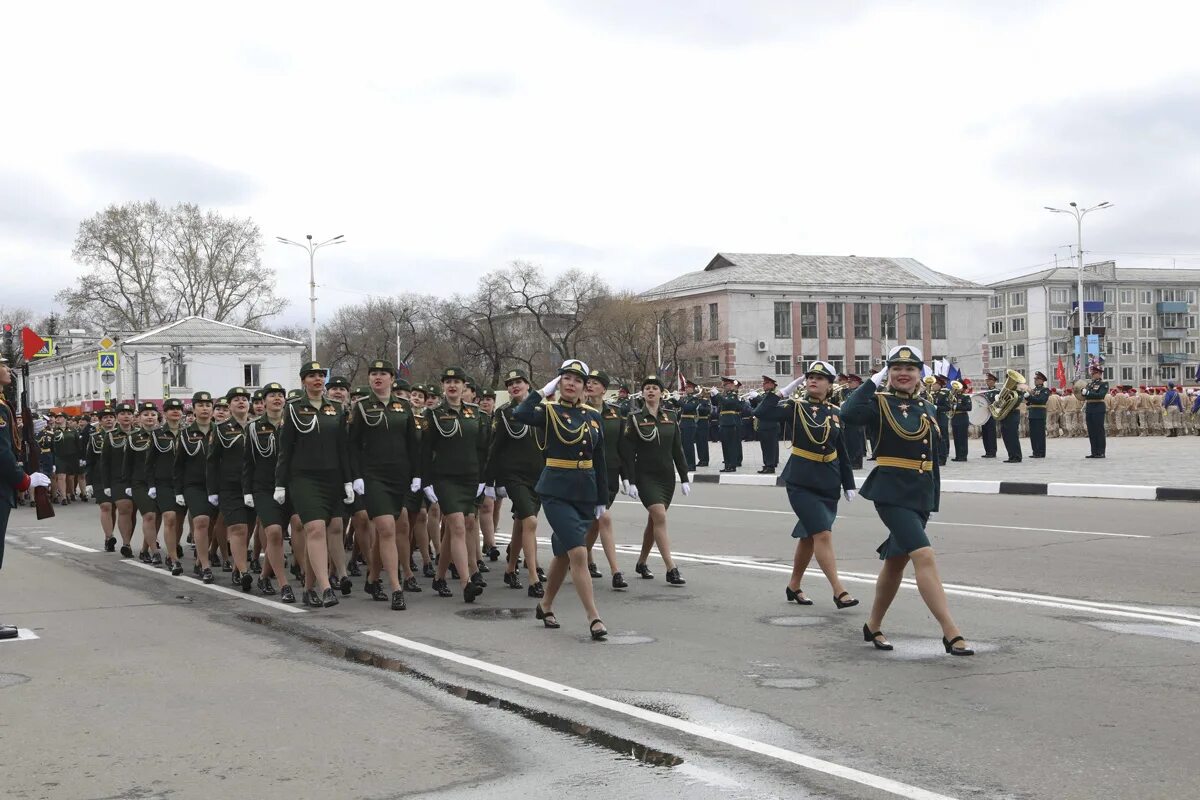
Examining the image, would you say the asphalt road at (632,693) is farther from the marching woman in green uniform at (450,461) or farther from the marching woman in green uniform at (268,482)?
the marching woman in green uniform at (450,461)

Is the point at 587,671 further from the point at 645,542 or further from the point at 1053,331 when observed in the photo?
the point at 1053,331

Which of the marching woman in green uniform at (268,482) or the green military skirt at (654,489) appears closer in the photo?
the marching woman in green uniform at (268,482)

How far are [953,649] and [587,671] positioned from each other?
85.5 inches

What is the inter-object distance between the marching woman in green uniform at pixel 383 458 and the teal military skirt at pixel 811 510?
3.19 meters

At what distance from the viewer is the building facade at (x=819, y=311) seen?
100062 millimetres

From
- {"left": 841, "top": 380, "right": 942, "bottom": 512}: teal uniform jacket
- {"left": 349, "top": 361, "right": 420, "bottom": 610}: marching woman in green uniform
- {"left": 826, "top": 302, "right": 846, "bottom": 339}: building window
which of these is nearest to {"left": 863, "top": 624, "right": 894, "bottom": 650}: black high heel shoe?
{"left": 841, "top": 380, "right": 942, "bottom": 512}: teal uniform jacket

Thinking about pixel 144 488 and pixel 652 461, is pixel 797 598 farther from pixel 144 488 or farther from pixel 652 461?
pixel 144 488

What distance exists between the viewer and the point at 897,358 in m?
8.38

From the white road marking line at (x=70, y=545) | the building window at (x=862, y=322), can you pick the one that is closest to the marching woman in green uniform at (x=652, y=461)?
the white road marking line at (x=70, y=545)

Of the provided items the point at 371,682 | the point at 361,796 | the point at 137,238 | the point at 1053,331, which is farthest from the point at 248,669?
the point at 1053,331

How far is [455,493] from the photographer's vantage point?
11.2m

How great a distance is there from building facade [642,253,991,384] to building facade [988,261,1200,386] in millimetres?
24606

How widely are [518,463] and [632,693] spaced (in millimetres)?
4571

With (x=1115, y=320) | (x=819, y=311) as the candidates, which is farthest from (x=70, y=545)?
(x=1115, y=320)
